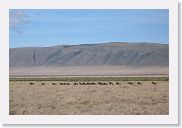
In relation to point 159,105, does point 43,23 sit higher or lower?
higher

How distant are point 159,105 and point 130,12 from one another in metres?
2.05

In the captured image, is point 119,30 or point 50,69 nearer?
point 119,30

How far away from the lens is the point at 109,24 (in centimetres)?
1016

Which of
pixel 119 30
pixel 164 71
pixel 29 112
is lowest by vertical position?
pixel 29 112

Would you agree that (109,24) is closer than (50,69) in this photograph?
Yes

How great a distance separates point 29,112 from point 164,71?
9.92 feet

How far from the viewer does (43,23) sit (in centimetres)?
1016
